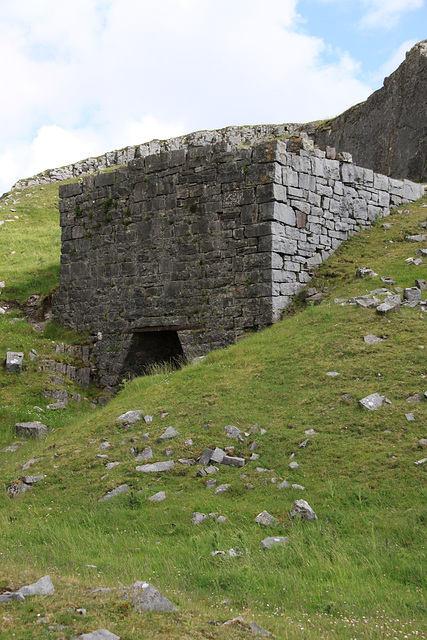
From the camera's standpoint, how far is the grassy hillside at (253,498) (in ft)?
13.1

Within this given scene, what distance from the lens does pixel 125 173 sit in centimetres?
1455

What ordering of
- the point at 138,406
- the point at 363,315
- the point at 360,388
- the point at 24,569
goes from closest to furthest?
the point at 24,569, the point at 360,388, the point at 138,406, the point at 363,315

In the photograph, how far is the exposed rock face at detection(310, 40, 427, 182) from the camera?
18.1 meters

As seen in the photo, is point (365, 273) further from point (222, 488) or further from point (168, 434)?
point (222, 488)

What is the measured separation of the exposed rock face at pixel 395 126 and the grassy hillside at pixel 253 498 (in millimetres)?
7989

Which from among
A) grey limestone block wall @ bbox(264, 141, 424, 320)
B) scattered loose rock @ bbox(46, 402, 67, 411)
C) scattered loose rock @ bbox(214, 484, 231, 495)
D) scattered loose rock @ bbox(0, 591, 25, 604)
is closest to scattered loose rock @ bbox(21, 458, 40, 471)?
scattered loose rock @ bbox(214, 484, 231, 495)

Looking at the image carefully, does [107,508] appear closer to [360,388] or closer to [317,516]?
[317,516]

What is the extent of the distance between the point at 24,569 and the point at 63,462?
11.4 ft

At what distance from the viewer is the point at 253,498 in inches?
245

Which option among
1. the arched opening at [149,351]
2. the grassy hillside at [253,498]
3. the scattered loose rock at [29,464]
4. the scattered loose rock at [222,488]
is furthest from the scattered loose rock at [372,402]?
the arched opening at [149,351]

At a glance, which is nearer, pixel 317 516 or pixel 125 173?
pixel 317 516

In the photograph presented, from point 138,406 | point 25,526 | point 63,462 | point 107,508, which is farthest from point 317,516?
point 138,406

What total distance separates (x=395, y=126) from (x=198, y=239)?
924 cm

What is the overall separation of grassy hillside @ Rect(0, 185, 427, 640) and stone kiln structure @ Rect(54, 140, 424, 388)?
159 centimetres
